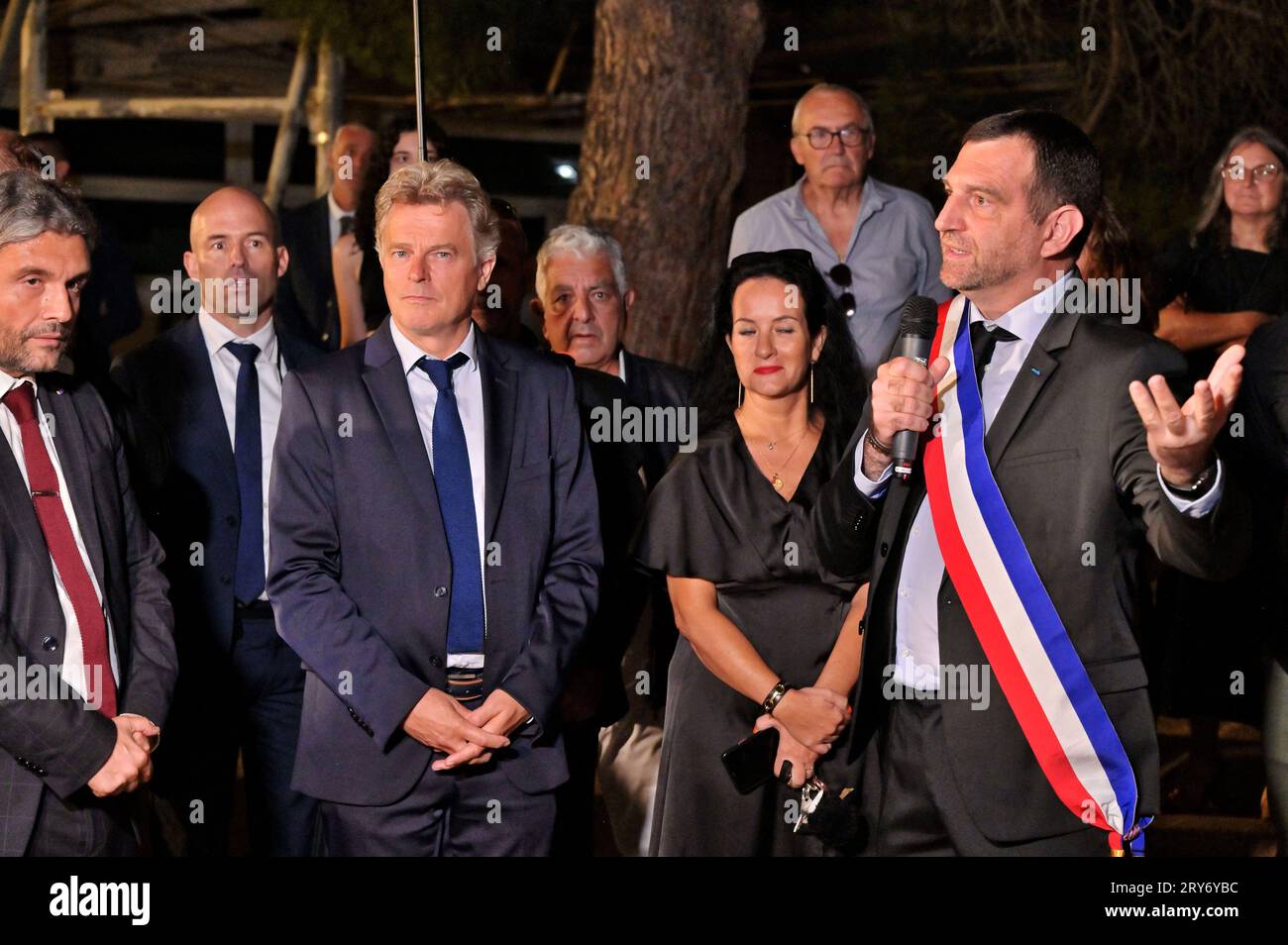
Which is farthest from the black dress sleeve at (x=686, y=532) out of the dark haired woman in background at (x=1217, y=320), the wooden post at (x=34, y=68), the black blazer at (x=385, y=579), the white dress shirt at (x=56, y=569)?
the wooden post at (x=34, y=68)

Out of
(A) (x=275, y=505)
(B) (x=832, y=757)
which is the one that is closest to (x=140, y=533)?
(A) (x=275, y=505)

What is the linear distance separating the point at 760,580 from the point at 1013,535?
917mm

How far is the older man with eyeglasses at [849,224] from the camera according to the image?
16.1 feet

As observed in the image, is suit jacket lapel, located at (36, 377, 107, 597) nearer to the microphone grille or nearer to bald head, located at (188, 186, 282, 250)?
bald head, located at (188, 186, 282, 250)

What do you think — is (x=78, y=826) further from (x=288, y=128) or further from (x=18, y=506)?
(x=288, y=128)

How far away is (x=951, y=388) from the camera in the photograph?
3.04m

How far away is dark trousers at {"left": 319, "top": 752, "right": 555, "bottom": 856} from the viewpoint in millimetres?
3309

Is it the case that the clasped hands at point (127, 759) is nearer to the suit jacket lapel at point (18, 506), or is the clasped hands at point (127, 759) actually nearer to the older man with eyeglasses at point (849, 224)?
the suit jacket lapel at point (18, 506)

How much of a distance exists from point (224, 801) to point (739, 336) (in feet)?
5.75

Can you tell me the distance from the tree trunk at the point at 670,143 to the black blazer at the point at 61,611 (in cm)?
316

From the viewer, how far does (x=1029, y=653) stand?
2.91 metres

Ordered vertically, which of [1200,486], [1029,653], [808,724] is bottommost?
[808,724]

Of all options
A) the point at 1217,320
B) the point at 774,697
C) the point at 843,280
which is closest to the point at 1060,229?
the point at 774,697

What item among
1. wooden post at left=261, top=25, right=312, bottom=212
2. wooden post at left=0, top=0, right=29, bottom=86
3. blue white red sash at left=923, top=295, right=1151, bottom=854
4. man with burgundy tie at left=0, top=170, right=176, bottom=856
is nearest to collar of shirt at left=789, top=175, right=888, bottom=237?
blue white red sash at left=923, top=295, right=1151, bottom=854
